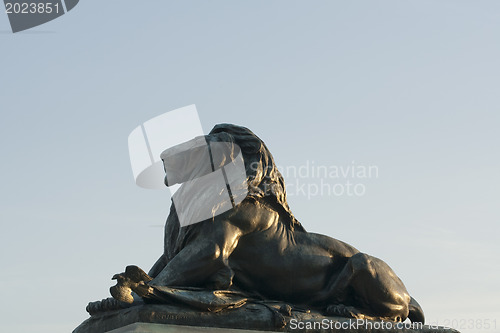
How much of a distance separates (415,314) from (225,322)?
7.28ft

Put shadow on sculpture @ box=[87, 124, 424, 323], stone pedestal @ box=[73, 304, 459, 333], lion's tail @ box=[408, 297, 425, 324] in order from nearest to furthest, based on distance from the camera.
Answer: stone pedestal @ box=[73, 304, 459, 333]
shadow on sculpture @ box=[87, 124, 424, 323]
lion's tail @ box=[408, 297, 425, 324]

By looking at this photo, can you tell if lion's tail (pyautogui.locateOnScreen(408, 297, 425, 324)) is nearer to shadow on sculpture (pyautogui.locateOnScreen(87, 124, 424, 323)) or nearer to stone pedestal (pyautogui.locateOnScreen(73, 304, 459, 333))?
shadow on sculpture (pyautogui.locateOnScreen(87, 124, 424, 323))

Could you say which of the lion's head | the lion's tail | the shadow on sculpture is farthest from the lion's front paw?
the lion's tail

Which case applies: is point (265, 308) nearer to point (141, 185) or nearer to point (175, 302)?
point (175, 302)

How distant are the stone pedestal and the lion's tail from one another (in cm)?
57

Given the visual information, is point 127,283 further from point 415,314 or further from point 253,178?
point 415,314

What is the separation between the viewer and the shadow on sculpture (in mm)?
8852

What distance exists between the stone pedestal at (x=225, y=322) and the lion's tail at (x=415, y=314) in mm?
574

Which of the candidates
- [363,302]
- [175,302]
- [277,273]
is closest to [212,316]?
[175,302]

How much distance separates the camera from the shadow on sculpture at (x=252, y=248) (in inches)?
348

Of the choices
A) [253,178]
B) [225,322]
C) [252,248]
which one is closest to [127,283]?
[225,322]

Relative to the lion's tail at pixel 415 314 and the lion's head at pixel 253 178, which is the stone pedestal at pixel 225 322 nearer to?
the lion's tail at pixel 415 314

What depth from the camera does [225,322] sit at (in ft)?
27.8

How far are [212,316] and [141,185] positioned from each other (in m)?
1.88
